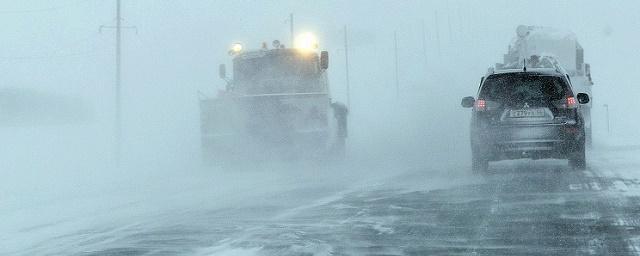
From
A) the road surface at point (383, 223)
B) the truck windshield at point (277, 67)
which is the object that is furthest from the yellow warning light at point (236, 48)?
the road surface at point (383, 223)

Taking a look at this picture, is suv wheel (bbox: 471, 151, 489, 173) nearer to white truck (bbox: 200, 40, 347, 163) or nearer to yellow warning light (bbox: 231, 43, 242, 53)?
white truck (bbox: 200, 40, 347, 163)

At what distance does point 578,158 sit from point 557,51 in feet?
44.9

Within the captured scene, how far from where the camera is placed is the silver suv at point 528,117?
48.2 feet

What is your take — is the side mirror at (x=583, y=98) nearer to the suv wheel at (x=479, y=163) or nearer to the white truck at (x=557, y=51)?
the suv wheel at (x=479, y=163)

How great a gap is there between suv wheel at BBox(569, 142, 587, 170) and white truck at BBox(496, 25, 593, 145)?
37.4ft

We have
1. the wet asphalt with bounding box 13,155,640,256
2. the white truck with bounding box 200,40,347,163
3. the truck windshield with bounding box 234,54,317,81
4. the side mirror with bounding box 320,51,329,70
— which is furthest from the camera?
the truck windshield with bounding box 234,54,317,81

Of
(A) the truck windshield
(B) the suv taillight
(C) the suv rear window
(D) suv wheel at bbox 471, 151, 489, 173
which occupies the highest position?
(A) the truck windshield

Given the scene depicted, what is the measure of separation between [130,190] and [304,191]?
356cm

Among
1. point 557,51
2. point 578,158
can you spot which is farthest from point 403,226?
point 557,51

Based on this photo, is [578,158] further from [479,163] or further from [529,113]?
[479,163]

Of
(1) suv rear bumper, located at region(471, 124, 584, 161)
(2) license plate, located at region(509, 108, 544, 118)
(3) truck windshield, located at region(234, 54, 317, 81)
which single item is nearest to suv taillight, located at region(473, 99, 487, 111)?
(1) suv rear bumper, located at region(471, 124, 584, 161)

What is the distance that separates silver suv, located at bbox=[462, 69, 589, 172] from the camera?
48.2 feet

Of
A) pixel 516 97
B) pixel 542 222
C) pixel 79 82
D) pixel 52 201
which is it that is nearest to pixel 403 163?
pixel 516 97

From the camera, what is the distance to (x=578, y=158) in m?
15.1
